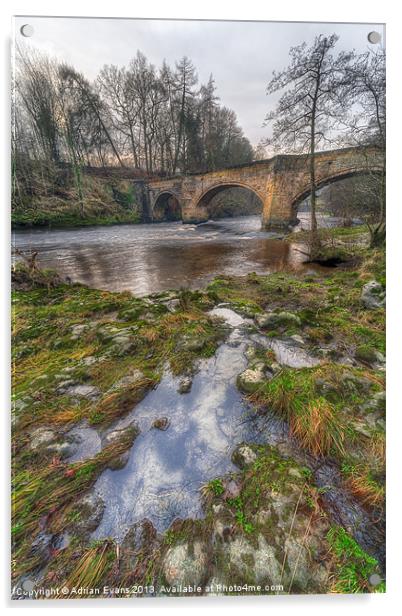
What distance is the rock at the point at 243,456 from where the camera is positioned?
4.92 ft

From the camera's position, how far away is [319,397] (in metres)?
1.83

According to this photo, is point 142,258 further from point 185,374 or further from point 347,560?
point 347,560

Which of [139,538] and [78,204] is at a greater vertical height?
[78,204]

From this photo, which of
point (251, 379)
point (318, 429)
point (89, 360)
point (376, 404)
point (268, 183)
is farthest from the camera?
point (268, 183)

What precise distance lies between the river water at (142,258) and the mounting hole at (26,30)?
5.97 feet

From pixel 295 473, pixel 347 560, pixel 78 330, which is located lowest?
pixel 347 560

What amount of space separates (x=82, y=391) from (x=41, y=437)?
1.35 ft

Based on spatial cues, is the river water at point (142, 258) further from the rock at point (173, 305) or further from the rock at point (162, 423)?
the rock at point (162, 423)

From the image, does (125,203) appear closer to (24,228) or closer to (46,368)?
(24,228)

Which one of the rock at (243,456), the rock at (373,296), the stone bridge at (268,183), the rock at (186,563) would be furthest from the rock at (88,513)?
the stone bridge at (268,183)

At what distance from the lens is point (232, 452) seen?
5.20 feet

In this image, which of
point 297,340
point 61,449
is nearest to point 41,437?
point 61,449

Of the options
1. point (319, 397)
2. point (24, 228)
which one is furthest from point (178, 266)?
point (319, 397)
